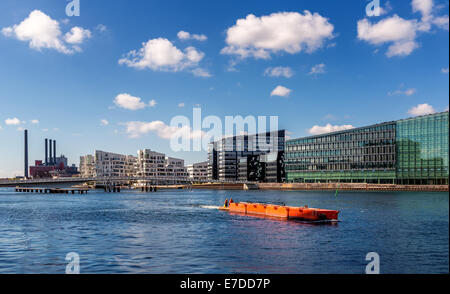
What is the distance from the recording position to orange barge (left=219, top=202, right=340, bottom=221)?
60.4 m

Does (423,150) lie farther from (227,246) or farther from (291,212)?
(227,246)

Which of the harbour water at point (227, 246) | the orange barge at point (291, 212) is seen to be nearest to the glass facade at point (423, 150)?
the orange barge at point (291, 212)

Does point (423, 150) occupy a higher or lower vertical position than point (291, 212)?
higher

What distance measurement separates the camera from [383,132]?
189875mm

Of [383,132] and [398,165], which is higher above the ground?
[383,132]

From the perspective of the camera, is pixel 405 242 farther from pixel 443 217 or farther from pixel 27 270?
pixel 27 270

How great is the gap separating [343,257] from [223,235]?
16.5m

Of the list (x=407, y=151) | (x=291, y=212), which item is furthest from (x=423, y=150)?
(x=291, y=212)

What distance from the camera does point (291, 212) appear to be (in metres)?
64.0

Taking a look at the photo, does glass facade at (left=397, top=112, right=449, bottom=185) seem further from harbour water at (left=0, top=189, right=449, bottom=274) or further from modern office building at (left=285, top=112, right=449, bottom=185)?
harbour water at (left=0, top=189, right=449, bottom=274)

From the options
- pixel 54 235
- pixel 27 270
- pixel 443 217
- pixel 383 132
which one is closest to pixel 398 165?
pixel 383 132

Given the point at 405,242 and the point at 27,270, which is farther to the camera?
the point at 405,242
